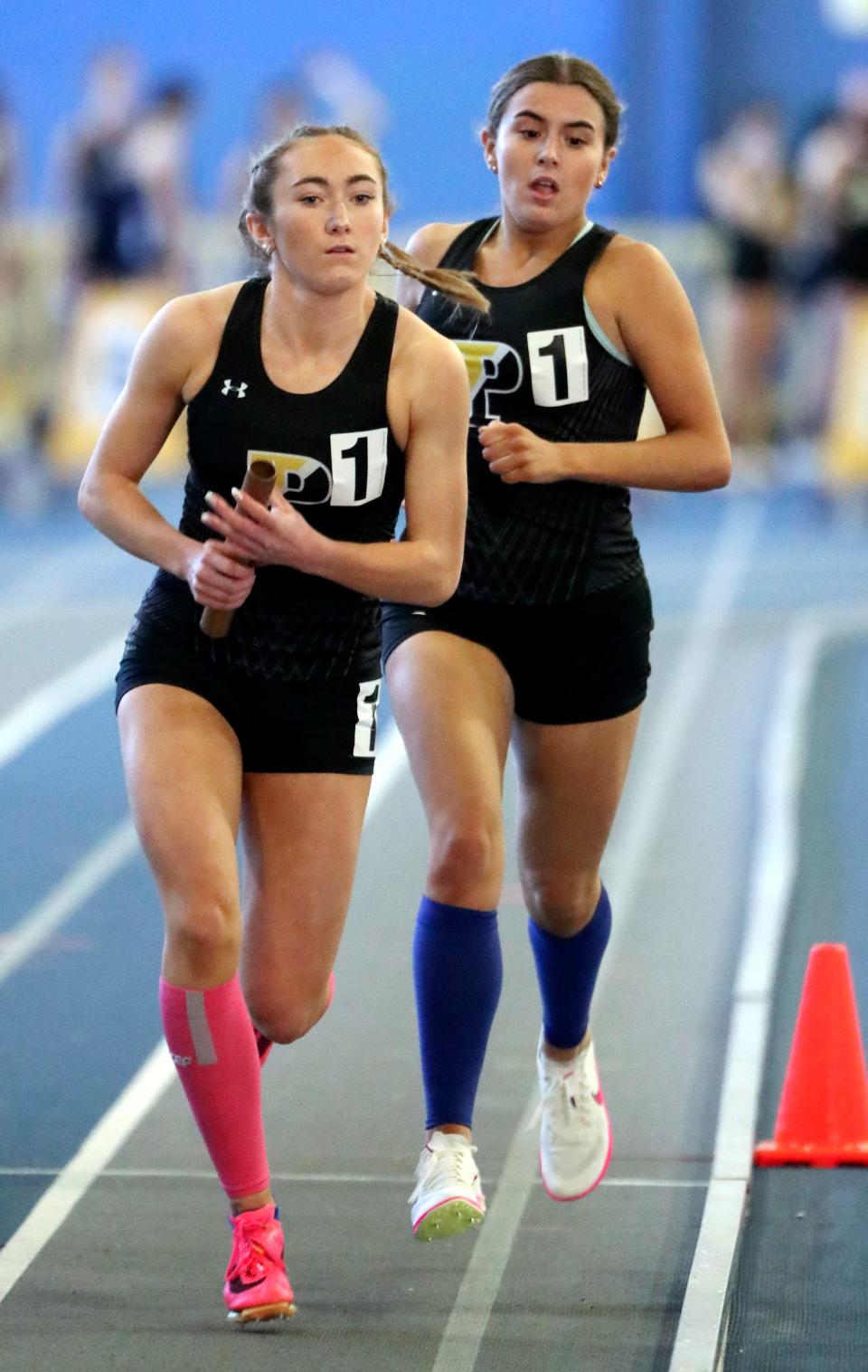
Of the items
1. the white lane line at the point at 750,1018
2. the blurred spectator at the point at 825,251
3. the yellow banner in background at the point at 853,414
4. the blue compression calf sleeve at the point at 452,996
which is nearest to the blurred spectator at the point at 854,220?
the blurred spectator at the point at 825,251

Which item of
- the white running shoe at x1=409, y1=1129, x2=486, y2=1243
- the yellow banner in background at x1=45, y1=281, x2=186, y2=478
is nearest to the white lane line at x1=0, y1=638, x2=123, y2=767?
the white running shoe at x1=409, y1=1129, x2=486, y2=1243

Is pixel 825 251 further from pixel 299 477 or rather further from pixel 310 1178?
pixel 299 477

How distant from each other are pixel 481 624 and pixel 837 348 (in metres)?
12.3

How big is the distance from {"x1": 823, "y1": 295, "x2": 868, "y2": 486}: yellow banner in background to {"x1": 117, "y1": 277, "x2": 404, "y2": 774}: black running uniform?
11.3 metres

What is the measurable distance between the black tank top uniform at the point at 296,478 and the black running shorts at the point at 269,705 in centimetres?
2

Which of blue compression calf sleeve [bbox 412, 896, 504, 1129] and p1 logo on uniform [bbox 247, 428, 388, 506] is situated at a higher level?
p1 logo on uniform [bbox 247, 428, 388, 506]

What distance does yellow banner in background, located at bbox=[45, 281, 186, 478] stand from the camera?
48.1ft

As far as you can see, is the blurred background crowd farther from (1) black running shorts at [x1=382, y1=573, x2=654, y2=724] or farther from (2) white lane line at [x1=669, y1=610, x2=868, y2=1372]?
(1) black running shorts at [x1=382, y1=573, x2=654, y2=724]

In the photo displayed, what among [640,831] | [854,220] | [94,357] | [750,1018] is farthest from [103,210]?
[750,1018]

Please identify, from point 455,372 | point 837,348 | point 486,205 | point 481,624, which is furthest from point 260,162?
point 486,205

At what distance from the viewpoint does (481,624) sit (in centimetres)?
397

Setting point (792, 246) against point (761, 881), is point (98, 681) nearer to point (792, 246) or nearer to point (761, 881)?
point (761, 881)

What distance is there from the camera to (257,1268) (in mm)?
3498

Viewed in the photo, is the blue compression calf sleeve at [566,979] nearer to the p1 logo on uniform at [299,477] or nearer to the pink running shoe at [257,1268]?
the pink running shoe at [257,1268]
